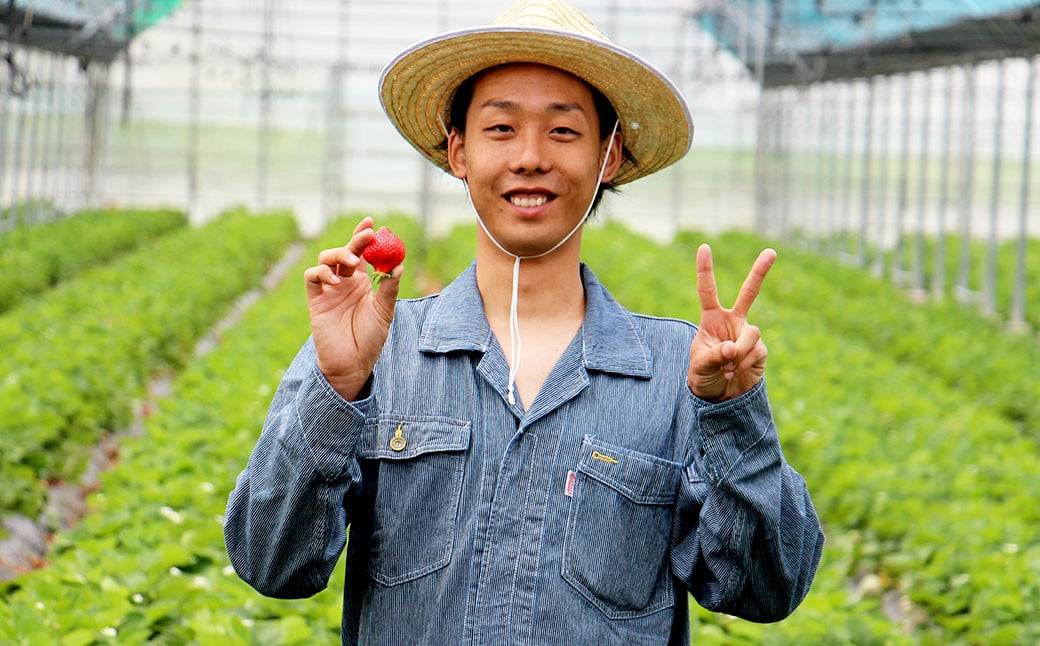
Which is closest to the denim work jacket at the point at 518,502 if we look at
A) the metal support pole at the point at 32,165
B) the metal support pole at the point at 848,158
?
the metal support pole at the point at 32,165

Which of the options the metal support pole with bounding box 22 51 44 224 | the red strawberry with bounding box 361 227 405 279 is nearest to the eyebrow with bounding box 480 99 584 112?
the red strawberry with bounding box 361 227 405 279

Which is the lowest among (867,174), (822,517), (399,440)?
(822,517)

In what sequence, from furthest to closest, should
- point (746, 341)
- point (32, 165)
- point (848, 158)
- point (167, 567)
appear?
point (848, 158) → point (32, 165) → point (167, 567) → point (746, 341)

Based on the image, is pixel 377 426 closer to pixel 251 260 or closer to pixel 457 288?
pixel 457 288

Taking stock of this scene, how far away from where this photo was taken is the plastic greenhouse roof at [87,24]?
16.3 m

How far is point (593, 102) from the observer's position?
6.53ft

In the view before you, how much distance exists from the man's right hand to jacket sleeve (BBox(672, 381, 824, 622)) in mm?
443

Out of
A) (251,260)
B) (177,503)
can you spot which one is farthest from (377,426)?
(251,260)

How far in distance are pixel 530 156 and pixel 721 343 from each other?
0.41m

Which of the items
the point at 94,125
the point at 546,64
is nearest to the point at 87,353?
the point at 546,64

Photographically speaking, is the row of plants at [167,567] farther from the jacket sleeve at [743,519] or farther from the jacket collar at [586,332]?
the jacket sleeve at [743,519]

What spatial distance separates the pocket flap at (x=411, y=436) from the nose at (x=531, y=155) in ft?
1.24

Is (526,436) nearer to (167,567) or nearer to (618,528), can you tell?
(618,528)

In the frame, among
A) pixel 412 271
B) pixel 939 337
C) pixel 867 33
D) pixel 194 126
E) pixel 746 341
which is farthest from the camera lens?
pixel 194 126
